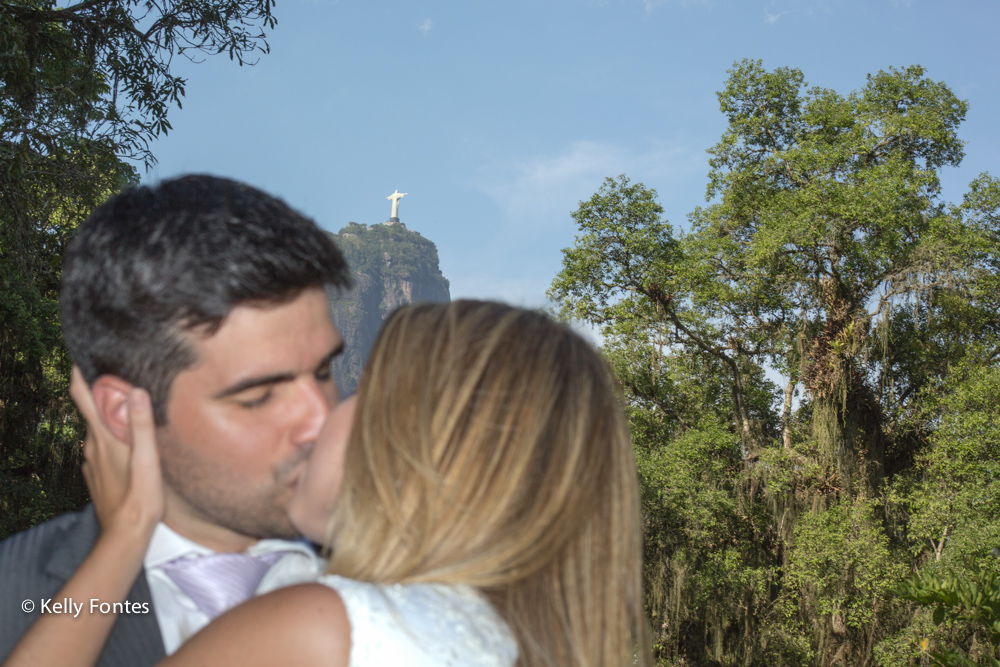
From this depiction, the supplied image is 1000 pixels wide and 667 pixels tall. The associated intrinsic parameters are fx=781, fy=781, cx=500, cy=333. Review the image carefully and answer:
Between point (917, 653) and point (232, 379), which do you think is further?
point (917, 653)

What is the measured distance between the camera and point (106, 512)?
1.28 meters

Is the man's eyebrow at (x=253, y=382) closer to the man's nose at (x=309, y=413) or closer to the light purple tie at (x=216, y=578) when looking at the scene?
the man's nose at (x=309, y=413)

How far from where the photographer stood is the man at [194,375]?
3.94ft

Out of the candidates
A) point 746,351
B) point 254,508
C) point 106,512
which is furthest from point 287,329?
point 746,351

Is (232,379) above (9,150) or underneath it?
underneath

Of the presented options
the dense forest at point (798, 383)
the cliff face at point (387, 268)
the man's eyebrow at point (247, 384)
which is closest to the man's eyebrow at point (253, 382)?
the man's eyebrow at point (247, 384)

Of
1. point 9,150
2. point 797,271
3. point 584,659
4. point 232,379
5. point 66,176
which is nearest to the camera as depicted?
point 584,659

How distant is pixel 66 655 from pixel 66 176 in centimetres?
537

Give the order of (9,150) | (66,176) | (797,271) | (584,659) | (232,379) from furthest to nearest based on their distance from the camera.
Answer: (797,271) → (66,176) → (9,150) → (232,379) → (584,659)

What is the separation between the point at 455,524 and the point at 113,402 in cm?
63

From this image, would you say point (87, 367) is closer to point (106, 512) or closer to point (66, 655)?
point (106, 512)

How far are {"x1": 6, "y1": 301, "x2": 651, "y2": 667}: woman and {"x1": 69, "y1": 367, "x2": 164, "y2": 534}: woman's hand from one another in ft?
0.19

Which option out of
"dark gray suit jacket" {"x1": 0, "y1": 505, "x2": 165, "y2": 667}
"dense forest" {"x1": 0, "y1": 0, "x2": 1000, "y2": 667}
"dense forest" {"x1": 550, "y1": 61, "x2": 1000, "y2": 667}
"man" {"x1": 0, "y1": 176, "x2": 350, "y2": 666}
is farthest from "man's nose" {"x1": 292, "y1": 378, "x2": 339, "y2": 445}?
"dense forest" {"x1": 550, "y1": 61, "x2": 1000, "y2": 667}

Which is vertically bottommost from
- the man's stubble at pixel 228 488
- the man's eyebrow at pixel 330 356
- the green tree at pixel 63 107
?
the man's stubble at pixel 228 488
